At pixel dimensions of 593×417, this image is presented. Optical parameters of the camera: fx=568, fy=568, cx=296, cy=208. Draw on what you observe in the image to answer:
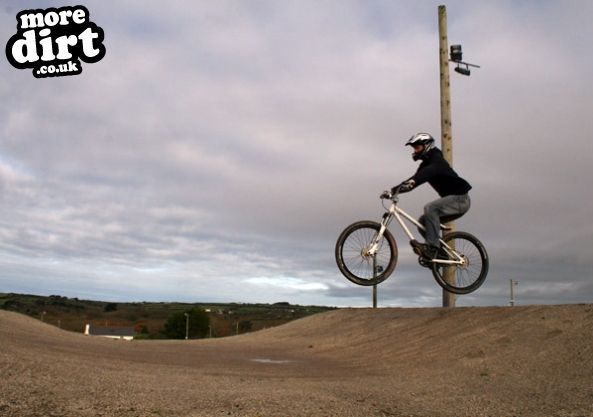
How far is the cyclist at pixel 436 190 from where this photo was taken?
9.84m

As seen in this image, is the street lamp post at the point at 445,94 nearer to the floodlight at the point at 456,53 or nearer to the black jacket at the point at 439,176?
the floodlight at the point at 456,53

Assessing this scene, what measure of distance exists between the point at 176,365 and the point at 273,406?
8.08 metres

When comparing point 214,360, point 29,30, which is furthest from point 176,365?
point 29,30

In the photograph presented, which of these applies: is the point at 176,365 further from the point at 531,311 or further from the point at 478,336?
the point at 531,311

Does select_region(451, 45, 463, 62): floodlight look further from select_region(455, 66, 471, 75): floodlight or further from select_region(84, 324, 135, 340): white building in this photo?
select_region(84, 324, 135, 340): white building

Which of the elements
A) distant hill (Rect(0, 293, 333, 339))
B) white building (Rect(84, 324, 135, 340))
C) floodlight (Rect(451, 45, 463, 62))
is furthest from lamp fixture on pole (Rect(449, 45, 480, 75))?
white building (Rect(84, 324, 135, 340))

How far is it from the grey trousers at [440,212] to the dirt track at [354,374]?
354 cm

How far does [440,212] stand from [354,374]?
782 cm

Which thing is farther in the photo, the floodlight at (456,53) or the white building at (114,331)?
the white building at (114,331)

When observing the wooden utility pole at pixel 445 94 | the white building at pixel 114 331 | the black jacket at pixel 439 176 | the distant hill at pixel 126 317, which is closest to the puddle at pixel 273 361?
the wooden utility pole at pixel 445 94

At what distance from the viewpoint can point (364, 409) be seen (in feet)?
36.2

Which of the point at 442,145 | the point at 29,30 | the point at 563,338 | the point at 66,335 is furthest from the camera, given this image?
the point at 66,335

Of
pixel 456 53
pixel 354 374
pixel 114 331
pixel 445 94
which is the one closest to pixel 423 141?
pixel 354 374

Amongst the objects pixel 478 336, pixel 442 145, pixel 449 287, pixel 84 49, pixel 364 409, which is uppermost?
pixel 84 49
